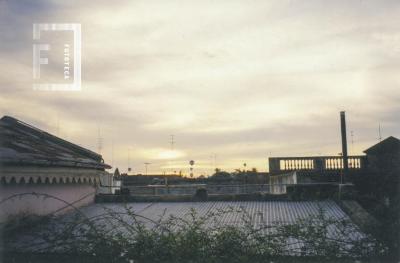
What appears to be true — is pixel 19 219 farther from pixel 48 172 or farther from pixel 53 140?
pixel 53 140

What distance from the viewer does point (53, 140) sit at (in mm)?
13195

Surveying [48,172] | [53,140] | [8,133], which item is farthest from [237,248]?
[53,140]

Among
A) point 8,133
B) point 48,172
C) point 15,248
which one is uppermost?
point 8,133

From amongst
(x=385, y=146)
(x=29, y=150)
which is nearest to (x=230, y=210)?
(x=29, y=150)

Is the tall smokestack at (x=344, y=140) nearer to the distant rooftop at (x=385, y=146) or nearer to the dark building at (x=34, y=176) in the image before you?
the distant rooftop at (x=385, y=146)

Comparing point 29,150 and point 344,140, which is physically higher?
point 344,140

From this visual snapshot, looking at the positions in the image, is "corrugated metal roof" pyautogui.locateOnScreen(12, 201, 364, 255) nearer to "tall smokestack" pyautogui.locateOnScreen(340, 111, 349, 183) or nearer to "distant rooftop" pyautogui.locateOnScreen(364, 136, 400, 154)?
"tall smokestack" pyautogui.locateOnScreen(340, 111, 349, 183)

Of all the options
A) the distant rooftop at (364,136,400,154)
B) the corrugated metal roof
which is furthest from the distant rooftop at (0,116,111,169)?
the distant rooftop at (364,136,400,154)

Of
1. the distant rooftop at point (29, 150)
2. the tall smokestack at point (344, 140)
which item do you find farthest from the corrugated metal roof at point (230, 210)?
the tall smokestack at point (344, 140)

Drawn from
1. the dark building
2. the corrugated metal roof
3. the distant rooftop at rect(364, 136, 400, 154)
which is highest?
the distant rooftop at rect(364, 136, 400, 154)

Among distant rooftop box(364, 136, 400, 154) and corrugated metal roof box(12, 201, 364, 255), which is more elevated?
distant rooftop box(364, 136, 400, 154)

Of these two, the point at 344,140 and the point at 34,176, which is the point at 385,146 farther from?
the point at 34,176

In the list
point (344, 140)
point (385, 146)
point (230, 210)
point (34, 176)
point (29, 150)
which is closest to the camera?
point (34, 176)

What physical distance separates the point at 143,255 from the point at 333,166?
19890mm
